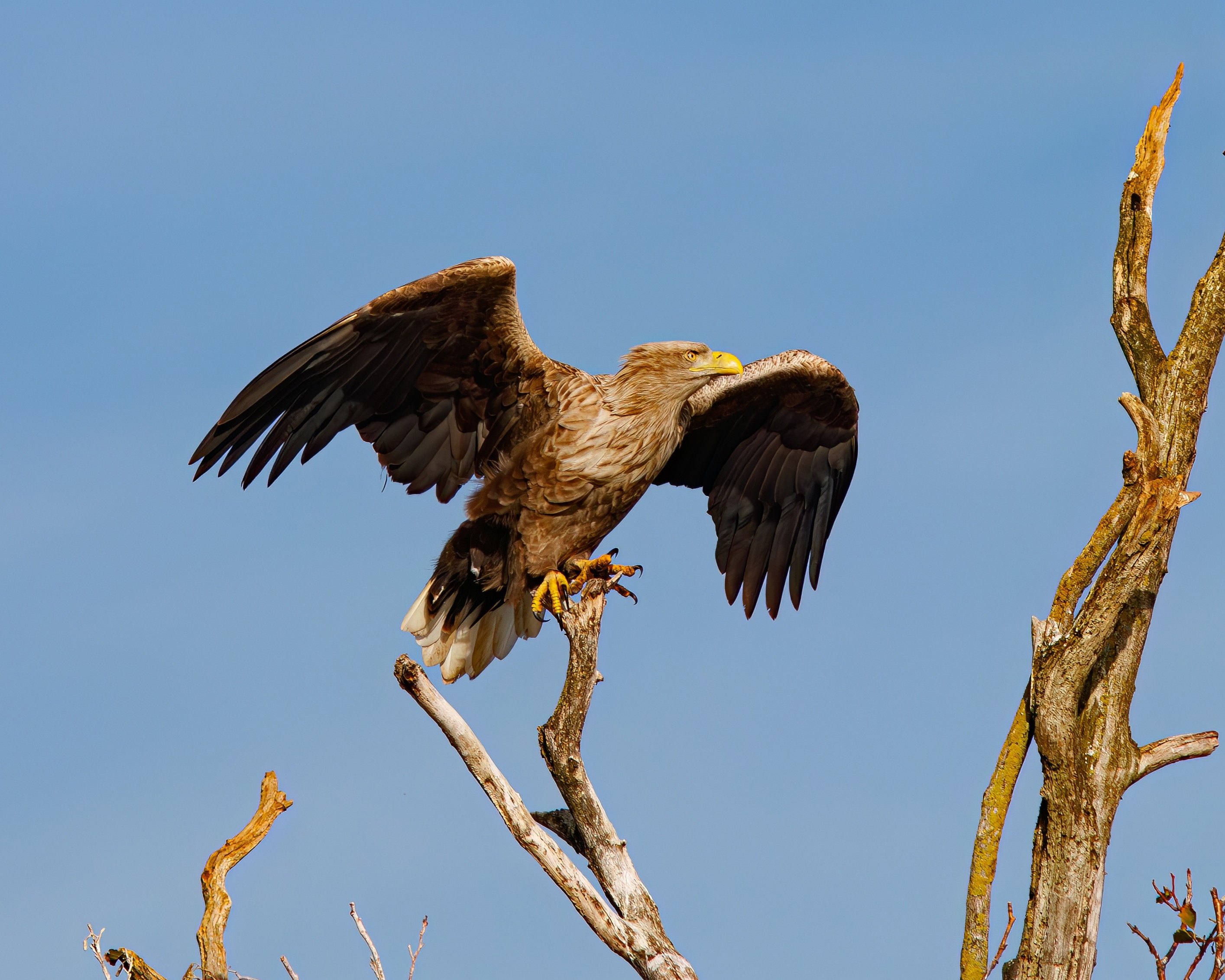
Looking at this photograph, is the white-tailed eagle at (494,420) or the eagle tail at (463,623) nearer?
the white-tailed eagle at (494,420)

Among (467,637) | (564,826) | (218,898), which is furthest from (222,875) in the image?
(467,637)

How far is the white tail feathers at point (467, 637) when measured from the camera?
666 centimetres

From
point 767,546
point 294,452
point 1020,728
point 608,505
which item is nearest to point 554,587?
point 608,505

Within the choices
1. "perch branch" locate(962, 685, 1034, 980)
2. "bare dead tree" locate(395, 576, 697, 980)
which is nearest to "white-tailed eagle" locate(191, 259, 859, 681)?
"bare dead tree" locate(395, 576, 697, 980)

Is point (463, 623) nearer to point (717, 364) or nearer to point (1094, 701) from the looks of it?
point (717, 364)

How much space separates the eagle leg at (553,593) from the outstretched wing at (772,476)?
1.53 metres

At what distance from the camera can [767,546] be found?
24.3 feet

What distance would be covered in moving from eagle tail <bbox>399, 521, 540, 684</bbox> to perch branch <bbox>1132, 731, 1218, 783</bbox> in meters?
3.16

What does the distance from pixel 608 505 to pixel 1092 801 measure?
8.92 feet

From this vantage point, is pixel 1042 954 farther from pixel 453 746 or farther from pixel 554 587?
pixel 554 587

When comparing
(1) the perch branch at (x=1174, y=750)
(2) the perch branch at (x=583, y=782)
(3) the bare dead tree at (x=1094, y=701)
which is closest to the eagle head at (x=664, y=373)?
(2) the perch branch at (x=583, y=782)

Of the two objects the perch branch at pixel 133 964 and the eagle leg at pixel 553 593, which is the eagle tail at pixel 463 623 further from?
the perch branch at pixel 133 964

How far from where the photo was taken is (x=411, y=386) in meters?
6.10

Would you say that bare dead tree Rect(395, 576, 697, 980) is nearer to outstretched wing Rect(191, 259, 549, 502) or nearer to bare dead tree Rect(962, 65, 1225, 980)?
bare dead tree Rect(962, 65, 1225, 980)
